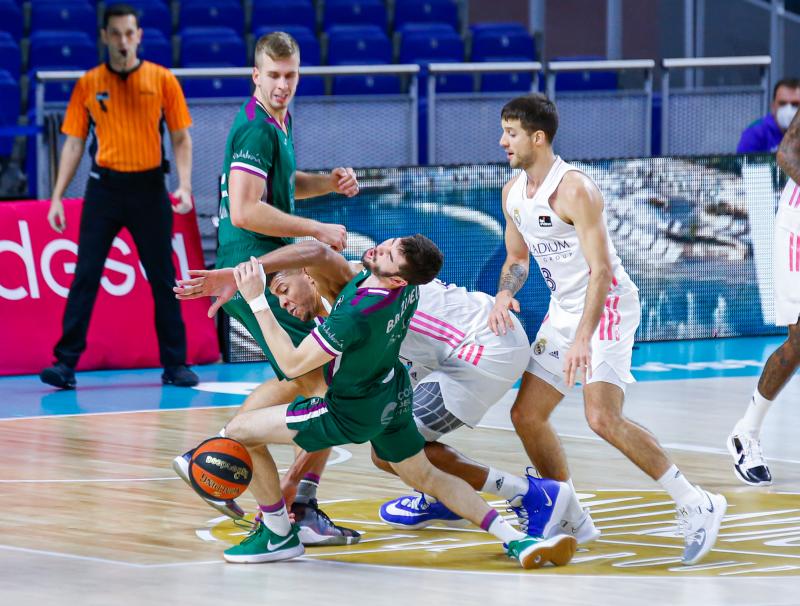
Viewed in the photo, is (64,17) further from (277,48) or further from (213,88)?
(277,48)

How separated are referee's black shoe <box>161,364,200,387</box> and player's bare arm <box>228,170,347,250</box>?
175 inches

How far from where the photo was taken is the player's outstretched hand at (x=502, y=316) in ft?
21.0

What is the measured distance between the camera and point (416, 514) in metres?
6.44

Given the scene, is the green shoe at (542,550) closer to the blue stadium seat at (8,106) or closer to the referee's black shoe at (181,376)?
the referee's black shoe at (181,376)

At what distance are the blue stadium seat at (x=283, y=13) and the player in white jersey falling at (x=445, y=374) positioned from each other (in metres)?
10.1

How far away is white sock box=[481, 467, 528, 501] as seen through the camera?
6066 mm

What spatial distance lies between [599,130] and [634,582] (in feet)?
29.5

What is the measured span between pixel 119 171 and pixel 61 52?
17.3ft

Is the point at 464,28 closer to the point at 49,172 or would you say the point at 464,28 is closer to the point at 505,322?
the point at 49,172

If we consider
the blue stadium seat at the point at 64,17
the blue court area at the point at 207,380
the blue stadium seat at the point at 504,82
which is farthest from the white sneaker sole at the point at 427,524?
the blue stadium seat at the point at 64,17

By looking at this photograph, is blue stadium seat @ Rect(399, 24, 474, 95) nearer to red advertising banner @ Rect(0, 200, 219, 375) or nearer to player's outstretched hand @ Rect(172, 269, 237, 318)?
red advertising banner @ Rect(0, 200, 219, 375)

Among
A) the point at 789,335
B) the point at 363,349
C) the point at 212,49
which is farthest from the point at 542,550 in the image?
the point at 212,49

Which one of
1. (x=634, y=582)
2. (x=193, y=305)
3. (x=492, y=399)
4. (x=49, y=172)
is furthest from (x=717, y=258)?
(x=634, y=582)

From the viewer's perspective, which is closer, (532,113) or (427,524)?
(532,113)
